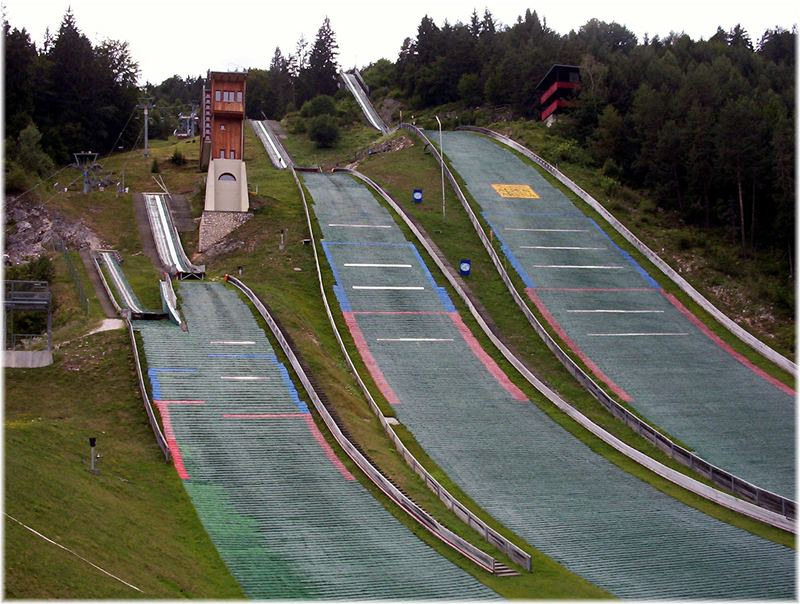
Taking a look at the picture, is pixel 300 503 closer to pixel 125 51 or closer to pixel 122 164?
pixel 122 164

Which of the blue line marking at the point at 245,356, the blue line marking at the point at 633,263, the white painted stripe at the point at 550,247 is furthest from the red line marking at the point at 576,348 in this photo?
the blue line marking at the point at 245,356

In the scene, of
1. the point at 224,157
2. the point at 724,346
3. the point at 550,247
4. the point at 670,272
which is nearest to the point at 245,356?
the point at 724,346

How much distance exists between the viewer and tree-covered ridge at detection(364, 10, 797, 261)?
183 ft

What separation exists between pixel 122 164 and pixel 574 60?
39.9 metres

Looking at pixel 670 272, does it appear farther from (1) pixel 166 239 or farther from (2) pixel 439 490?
(2) pixel 439 490

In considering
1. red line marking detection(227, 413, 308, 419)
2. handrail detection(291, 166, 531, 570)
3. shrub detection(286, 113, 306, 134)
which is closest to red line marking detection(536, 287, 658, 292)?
handrail detection(291, 166, 531, 570)

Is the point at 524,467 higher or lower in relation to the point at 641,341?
lower

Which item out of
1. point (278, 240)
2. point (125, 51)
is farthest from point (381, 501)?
point (125, 51)

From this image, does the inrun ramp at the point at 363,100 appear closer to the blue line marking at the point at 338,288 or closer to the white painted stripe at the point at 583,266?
the blue line marking at the point at 338,288

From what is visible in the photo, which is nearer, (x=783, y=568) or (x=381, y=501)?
(x=783, y=568)

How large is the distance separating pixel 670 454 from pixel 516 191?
3510cm

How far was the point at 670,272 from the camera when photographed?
52625 mm

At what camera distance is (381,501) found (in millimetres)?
28375

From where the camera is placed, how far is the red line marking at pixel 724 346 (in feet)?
134
